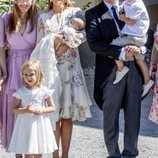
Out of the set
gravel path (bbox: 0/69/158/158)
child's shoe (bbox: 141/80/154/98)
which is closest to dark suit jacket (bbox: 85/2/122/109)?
child's shoe (bbox: 141/80/154/98)

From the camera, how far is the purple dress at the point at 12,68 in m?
4.89

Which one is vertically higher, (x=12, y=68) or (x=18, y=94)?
(x=12, y=68)

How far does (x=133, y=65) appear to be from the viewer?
15.6 ft

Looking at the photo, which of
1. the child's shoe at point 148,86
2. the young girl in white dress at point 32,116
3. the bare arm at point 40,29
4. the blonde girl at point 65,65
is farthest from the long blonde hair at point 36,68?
the child's shoe at point 148,86

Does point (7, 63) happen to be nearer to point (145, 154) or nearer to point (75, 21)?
point (75, 21)

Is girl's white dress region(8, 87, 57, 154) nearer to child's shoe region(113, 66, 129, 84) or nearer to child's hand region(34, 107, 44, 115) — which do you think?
child's hand region(34, 107, 44, 115)

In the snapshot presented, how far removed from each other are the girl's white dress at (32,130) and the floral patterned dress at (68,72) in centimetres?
30

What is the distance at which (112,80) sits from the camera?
15.7 ft

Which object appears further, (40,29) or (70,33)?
(40,29)

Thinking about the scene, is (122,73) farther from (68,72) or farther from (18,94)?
(18,94)

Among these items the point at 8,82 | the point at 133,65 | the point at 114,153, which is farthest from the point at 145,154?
the point at 8,82

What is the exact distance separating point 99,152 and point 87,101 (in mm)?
1004

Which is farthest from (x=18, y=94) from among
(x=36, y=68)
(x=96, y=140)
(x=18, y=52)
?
(x=96, y=140)

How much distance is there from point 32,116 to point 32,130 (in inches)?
4.8
